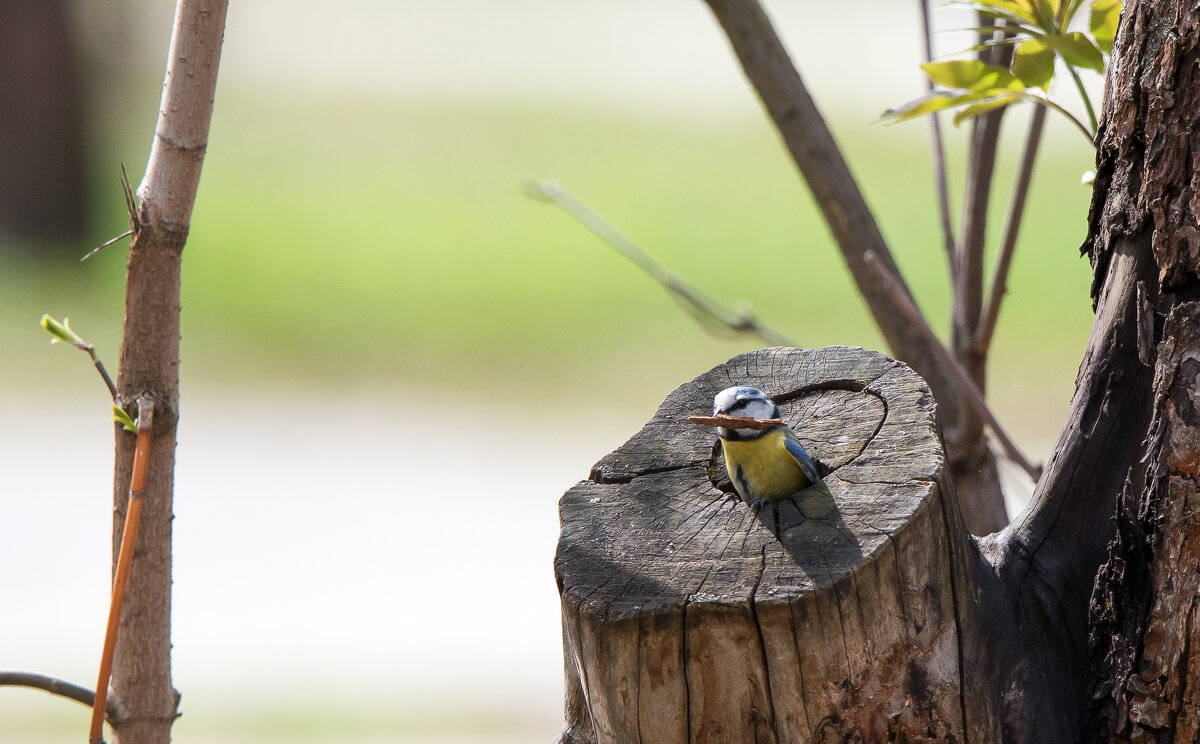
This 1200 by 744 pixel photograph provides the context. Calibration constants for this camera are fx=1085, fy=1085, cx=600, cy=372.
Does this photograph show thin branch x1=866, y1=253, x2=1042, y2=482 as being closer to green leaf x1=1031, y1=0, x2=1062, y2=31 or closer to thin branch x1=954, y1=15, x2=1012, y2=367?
thin branch x1=954, y1=15, x2=1012, y2=367

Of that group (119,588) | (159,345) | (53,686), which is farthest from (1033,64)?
(53,686)

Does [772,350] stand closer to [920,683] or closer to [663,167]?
[920,683]

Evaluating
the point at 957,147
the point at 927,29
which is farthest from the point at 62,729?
the point at 957,147

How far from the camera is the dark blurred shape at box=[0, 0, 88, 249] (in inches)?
367

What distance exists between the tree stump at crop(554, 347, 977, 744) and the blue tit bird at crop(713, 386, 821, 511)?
0.07m

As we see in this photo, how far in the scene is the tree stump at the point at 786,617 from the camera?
44.1 inches

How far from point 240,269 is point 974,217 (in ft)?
29.5

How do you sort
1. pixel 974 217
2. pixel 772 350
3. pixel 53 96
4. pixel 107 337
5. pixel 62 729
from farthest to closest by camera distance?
pixel 53 96, pixel 107 337, pixel 62 729, pixel 974 217, pixel 772 350

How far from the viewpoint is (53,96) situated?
9.55 metres

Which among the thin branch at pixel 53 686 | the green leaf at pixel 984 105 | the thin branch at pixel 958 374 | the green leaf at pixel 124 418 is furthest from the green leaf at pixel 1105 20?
the thin branch at pixel 53 686

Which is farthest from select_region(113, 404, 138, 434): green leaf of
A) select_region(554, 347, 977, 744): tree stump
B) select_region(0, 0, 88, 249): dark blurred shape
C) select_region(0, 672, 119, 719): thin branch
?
select_region(0, 0, 88, 249): dark blurred shape

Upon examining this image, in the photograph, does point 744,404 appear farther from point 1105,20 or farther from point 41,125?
point 41,125

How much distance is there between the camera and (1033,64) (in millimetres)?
1485

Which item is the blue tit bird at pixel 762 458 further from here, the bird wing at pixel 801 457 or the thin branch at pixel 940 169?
the thin branch at pixel 940 169
